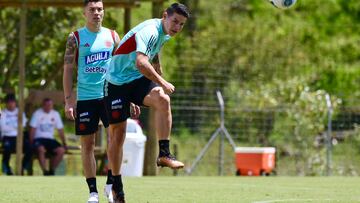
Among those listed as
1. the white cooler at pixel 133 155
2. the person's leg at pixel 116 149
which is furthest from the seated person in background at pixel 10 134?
the person's leg at pixel 116 149

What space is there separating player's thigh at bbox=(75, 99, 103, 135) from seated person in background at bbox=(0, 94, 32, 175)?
10.4 m

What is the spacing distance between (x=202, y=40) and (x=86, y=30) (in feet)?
69.8

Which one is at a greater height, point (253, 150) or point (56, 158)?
point (253, 150)

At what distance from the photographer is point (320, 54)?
41.0 metres

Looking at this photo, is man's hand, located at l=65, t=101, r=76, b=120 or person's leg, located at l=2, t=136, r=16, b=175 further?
person's leg, located at l=2, t=136, r=16, b=175

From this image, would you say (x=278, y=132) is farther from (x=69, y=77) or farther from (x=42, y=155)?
(x=69, y=77)

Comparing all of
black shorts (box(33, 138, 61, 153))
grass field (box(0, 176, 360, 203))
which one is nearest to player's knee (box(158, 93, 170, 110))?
grass field (box(0, 176, 360, 203))

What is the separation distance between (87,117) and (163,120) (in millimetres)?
1264

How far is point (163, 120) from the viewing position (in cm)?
1051

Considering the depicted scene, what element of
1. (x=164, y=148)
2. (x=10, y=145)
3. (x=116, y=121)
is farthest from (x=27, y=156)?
(x=164, y=148)

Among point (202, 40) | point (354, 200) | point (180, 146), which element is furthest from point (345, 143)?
point (354, 200)

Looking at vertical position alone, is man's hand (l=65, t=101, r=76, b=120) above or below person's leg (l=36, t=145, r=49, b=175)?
above

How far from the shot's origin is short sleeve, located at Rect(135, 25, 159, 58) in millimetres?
10672

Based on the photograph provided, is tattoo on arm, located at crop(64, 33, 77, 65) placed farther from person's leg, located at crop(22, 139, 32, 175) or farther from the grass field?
person's leg, located at crop(22, 139, 32, 175)
